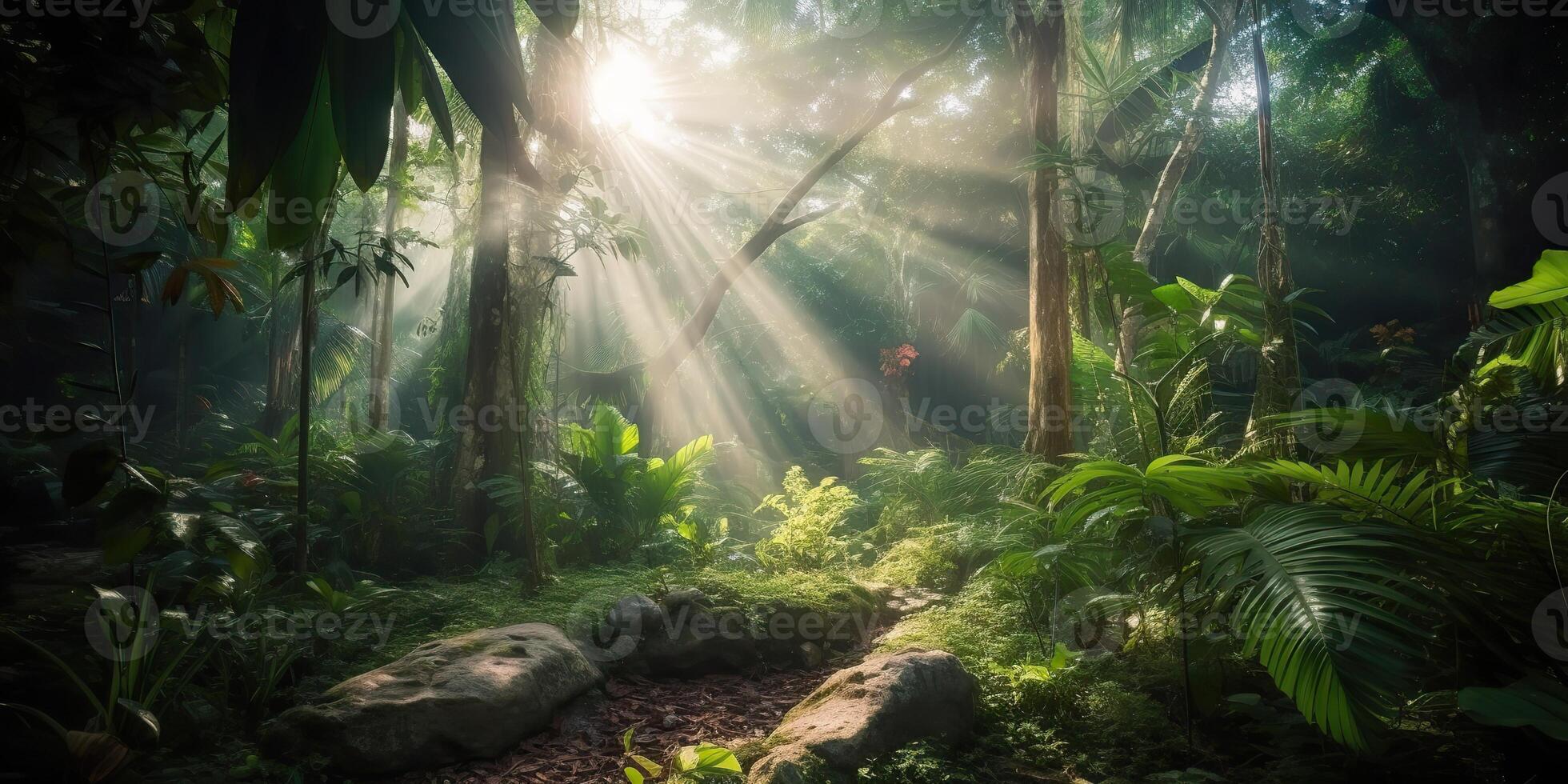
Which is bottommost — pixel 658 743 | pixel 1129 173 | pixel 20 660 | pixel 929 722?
pixel 658 743

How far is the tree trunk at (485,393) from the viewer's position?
6.63 metres

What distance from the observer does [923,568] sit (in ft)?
19.4

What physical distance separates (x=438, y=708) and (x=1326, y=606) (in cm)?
303

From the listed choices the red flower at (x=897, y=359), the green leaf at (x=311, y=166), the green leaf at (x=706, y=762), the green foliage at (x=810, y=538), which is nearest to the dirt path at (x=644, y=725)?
the green leaf at (x=706, y=762)

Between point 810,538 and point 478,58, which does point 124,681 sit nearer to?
point 478,58

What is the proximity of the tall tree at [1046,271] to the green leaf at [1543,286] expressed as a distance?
2484 mm

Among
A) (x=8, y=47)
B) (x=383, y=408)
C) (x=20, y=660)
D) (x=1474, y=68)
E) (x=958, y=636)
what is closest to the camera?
(x=8, y=47)

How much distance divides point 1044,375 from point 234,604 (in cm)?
481

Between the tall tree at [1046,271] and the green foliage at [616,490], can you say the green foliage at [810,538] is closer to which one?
the green foliage at [616,490]

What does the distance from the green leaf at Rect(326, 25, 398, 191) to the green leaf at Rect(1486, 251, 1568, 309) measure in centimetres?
395

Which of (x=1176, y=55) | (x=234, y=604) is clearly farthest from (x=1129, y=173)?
Result: (x=234, y=604)

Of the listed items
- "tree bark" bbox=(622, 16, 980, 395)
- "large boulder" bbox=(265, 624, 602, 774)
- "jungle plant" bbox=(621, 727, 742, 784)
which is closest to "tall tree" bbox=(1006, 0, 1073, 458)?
"large boulder" bbox=(265, 624, 602, 774)

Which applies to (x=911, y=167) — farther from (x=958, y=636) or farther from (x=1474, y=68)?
(x=958, y=636)

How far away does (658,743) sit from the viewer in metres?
3.46
